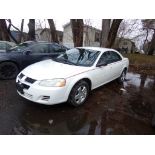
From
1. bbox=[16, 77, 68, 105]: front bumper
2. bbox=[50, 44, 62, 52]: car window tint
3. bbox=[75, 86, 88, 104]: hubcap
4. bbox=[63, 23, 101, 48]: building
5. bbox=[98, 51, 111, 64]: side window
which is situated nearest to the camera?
bbox=[16, 77, 68, 105]: front bumper

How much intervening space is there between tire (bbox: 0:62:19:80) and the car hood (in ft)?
7.03

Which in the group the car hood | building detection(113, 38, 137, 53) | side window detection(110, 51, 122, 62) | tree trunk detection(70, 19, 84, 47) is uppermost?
tree trunk detection(70, 19, 84, 47)

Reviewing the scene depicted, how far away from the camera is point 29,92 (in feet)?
12.4

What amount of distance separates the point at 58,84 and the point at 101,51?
210cm

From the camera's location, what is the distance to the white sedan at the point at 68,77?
12.2 ft

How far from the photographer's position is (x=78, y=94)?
167 inches

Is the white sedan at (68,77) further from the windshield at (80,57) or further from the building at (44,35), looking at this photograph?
the building at (44,35)

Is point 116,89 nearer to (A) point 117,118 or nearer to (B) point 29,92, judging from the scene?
(A) point 117,118

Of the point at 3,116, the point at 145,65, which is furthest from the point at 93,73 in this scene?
the point at 145,65

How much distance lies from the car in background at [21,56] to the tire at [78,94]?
318 cm

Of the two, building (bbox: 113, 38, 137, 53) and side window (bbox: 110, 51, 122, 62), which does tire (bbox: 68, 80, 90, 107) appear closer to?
side window (bbox: 110, 51, 122, 62)

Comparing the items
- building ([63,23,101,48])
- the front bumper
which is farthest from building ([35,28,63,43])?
the front bumper

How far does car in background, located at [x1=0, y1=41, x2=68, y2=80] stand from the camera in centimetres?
610

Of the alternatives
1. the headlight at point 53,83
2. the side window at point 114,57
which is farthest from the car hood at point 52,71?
the side window at point 114,57
